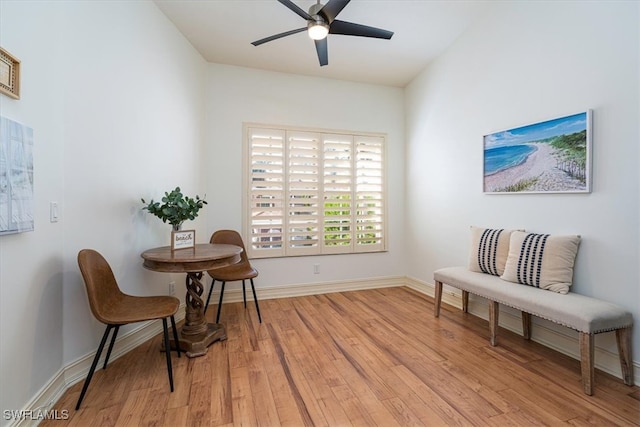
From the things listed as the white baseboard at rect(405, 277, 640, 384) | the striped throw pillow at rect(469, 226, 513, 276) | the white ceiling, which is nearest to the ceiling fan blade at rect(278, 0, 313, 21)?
the white ceiling

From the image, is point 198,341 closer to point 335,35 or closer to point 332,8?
point 332,8

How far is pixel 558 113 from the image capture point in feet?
7.82

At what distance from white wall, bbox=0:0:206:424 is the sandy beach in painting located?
340 cm

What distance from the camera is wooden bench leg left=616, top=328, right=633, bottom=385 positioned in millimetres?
1894

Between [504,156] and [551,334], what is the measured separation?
5.42 feet

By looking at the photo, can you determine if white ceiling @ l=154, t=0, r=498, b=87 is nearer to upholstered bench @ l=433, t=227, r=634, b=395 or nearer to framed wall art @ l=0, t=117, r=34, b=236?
framed wall art @ l=0, t=117, r=34, b=236

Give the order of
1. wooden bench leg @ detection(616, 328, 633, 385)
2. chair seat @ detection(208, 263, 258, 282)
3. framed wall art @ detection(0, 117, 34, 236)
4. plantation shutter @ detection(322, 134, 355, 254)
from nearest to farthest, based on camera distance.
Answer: framed wall art @ detection(0, 117, 34, 236)
wooden bench leg @ detection(616, 328, 633, 385)
chair seat @ detection(208, 263, 258, 282)
plantation shutter @ detection(322, 134, 355, 254)

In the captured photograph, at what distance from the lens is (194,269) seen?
2123mm

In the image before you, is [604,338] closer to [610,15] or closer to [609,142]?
[609,142]

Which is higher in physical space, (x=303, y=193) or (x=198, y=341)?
(x=303, y=193)

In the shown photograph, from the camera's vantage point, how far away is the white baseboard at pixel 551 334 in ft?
6.70

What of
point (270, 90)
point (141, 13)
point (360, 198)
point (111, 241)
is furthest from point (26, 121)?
point (360, 198)

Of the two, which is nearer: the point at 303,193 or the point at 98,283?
the point at 98,283

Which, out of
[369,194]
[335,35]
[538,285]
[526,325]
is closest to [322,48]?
[335,35]
